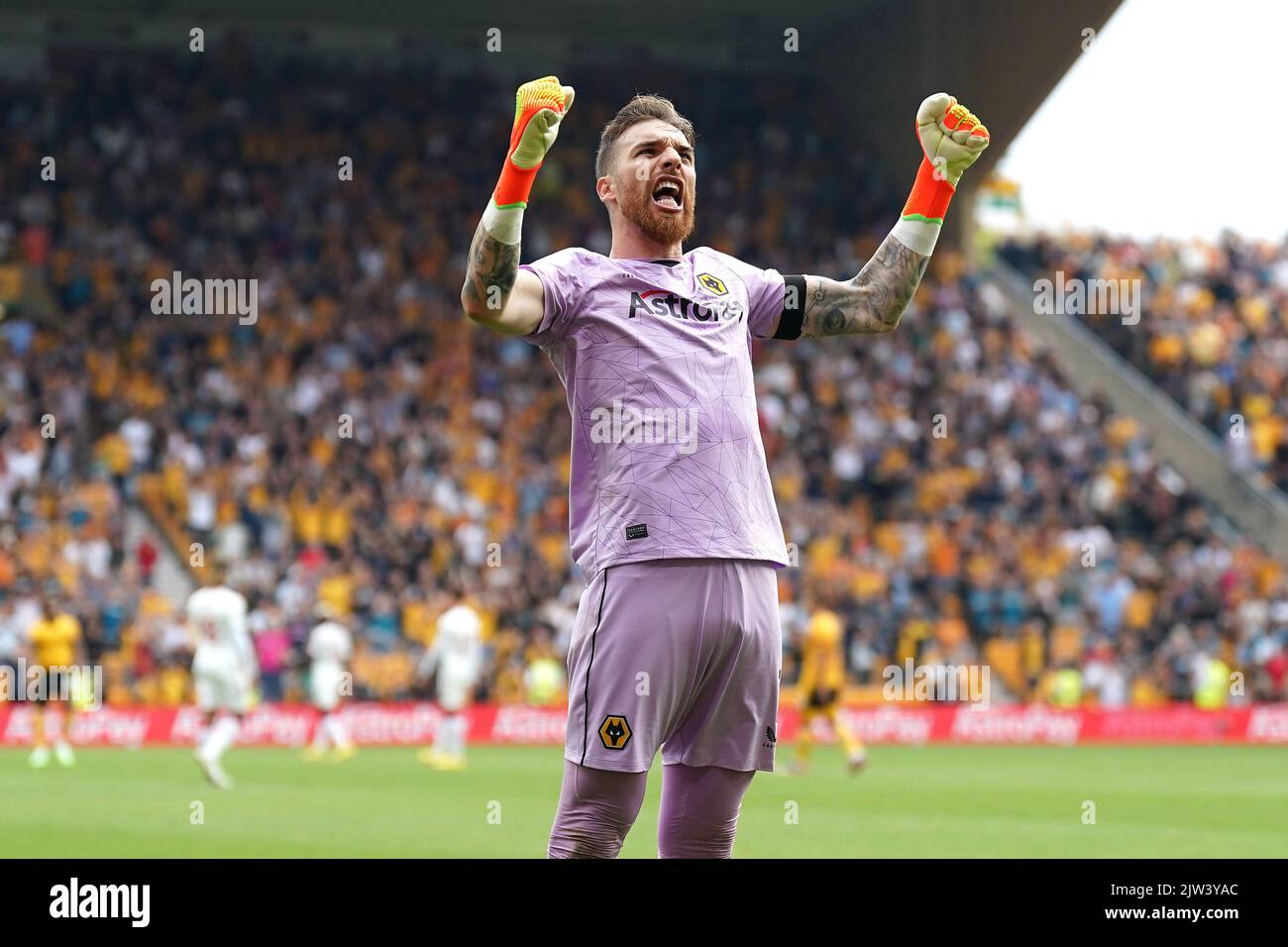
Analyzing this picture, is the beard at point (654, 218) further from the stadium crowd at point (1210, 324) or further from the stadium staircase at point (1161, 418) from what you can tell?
the stadium crowd at point (1210, 324)

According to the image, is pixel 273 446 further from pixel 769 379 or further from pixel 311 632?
pixel 769 379

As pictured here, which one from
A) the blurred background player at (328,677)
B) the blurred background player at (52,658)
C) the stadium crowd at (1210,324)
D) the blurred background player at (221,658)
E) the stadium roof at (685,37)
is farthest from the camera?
the stadium crowd at (1210,324)

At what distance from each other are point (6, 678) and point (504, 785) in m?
8.43

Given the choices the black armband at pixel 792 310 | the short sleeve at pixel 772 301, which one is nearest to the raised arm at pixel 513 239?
the short sleeve at pixel 772 301

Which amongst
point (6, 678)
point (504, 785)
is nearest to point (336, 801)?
point (504, 785)

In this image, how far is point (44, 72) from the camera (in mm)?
31219

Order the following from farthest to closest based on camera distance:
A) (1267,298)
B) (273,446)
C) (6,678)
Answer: (1267,298)
(273,446)
(6,678)

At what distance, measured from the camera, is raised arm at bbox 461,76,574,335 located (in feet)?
15.2

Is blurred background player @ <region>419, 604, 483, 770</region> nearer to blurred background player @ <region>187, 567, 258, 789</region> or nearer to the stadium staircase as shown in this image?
blurred background player @ <region>187, 567, 258, 789</region>

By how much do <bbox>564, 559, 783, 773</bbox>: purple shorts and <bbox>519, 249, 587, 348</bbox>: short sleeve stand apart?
66 centimetres

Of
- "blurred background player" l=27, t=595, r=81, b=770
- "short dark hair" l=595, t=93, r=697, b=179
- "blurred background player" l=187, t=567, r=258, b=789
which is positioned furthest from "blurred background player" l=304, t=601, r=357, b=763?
"short dark hair" l=595, t=93, r=697, b=179

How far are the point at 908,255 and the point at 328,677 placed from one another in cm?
1745

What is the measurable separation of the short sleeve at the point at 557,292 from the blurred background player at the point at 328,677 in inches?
682

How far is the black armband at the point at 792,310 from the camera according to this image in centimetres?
527
